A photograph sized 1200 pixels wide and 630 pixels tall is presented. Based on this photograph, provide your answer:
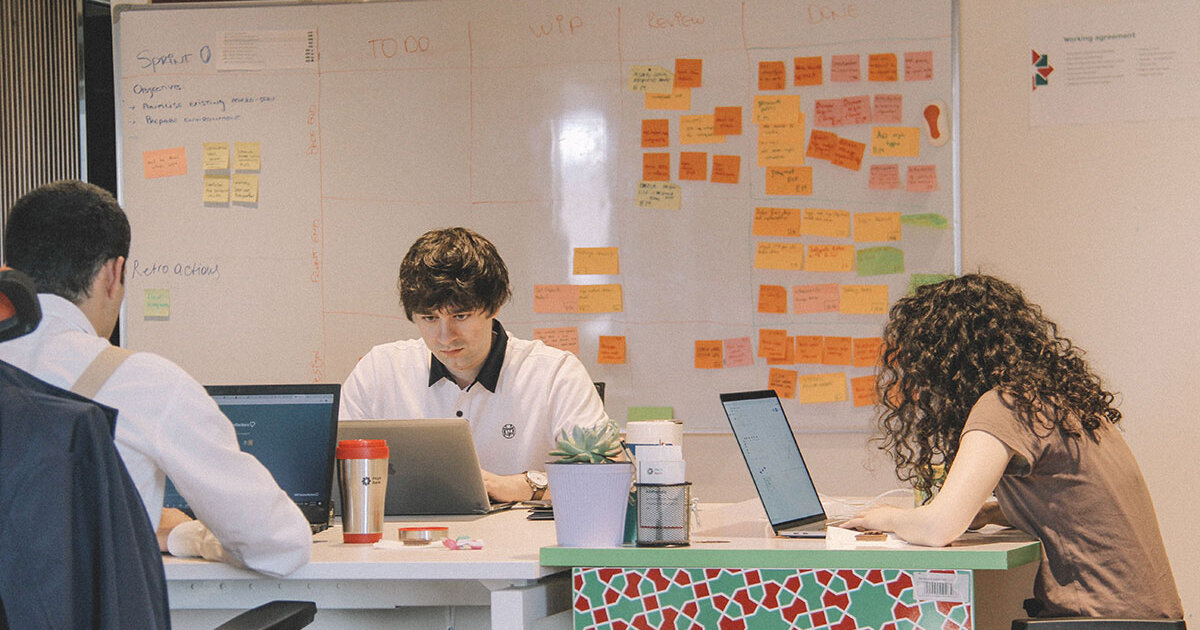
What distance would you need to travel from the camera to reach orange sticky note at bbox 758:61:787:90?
3.60 m

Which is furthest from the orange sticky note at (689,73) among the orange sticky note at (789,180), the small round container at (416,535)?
the small round container at (416,535)

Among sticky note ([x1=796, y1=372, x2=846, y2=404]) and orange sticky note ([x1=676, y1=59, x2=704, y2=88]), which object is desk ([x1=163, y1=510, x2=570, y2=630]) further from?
orange sticky note ([x1=676, y1=59, x2=704, y2=88])

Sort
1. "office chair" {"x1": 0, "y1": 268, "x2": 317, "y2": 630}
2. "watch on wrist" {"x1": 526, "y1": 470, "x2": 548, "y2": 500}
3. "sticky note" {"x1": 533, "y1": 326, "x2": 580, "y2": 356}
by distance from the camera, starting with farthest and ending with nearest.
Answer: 1. "sticky note" {"x1": 533, "y1": 326, "x2": 580, "y2": 356}
2. "watch on wrist" {"x1": 526, "y1": 470, "x2": 548, "y2": 500}
3. "office chair" {"x1": 0, "y1": 268, "x2": 317, "y2": 630}

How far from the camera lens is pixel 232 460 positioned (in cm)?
169

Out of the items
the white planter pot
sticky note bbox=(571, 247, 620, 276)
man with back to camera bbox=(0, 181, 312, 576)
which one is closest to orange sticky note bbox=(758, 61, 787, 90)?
sticky note bbox=(571, 247, 620, 276)

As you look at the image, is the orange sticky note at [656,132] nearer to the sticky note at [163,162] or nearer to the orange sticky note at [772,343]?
the orange sticky note at [772,343]

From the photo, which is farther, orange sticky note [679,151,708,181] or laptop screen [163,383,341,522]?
orange sticky note [679,151,708,181]

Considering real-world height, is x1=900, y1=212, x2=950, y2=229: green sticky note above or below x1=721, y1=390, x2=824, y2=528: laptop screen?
above

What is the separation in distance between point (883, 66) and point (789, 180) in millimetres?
442

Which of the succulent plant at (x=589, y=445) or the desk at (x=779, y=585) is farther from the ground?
the succulent plant at (x=589, y=445)

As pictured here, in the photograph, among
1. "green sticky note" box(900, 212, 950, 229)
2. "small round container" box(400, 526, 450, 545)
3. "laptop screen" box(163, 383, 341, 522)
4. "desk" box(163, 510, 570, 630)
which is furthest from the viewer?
"green sticky note" box(900, 212, 950, 229)

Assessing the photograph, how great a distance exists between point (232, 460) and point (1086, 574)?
134 cm

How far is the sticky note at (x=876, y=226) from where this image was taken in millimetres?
3557

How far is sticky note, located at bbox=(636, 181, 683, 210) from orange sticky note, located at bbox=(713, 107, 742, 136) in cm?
22
